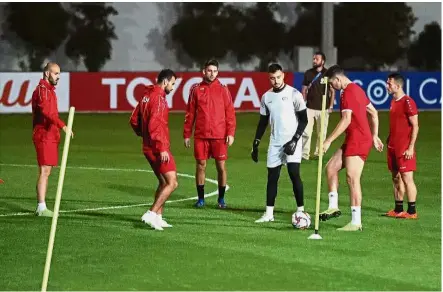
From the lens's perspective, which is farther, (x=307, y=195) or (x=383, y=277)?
(x=307, y=195)

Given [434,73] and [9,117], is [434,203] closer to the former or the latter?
[9,117]

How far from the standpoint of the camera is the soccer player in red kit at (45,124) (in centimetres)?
1536

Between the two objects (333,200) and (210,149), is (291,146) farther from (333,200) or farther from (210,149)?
(210,149)

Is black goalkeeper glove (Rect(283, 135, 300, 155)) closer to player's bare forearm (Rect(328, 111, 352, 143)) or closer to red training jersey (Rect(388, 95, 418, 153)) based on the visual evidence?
player's bare forearm (Rect(328, 111, 352, 143))

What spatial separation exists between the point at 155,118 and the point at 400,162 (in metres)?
3.31

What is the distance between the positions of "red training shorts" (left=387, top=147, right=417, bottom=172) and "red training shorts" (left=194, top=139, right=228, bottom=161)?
7.79ft

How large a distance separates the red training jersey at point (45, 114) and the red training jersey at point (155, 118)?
1.33 metres

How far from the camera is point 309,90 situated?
22.7 m

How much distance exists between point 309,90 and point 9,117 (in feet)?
52.2

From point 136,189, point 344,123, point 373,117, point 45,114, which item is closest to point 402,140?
point 373,117

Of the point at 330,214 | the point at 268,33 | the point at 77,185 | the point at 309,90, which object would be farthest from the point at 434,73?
the point at 330,214

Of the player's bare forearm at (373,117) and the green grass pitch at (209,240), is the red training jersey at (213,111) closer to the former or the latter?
the green grass pitch at (209,240)

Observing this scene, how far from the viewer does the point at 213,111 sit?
54.6ft

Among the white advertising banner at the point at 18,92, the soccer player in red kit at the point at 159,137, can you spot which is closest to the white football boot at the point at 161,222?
the soccer player in red kit at the point at 159,137
